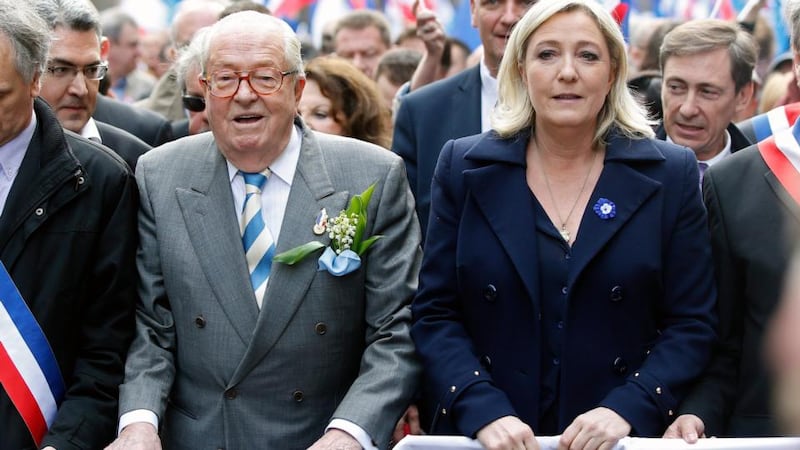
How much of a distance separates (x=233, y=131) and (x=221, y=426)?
109 centimetres

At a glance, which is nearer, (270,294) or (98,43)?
(270,294)

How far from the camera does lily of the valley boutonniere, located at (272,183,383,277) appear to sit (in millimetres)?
4828

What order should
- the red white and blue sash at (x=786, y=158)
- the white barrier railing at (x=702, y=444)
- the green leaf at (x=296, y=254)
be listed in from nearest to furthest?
the white barrier railing at (x=702, y=444), the red white and blue sash at (x=786, y=158), the green leaf at (x=296, y=254)

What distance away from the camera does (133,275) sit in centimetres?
495

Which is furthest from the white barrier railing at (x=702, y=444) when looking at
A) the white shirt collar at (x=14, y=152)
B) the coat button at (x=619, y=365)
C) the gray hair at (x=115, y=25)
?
the gray hair at (x=115, y=25)

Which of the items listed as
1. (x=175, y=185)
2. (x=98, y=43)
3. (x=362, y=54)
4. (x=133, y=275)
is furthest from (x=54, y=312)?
(x=362, y=54)

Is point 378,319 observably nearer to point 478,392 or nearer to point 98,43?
point 478,392

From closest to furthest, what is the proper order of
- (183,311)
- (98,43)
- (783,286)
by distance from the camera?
(783,286), (183,311), (98,43)

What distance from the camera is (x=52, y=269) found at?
4.73m

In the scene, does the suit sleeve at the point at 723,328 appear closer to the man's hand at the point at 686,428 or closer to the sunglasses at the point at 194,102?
the man's hand at the point at 686,428

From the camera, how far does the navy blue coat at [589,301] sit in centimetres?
465

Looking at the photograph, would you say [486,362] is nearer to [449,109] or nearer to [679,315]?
[679,315]

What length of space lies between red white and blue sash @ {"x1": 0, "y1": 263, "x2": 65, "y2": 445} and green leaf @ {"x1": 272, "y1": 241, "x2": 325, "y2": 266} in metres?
0.89

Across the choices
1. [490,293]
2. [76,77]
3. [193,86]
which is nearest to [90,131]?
[76,77]
